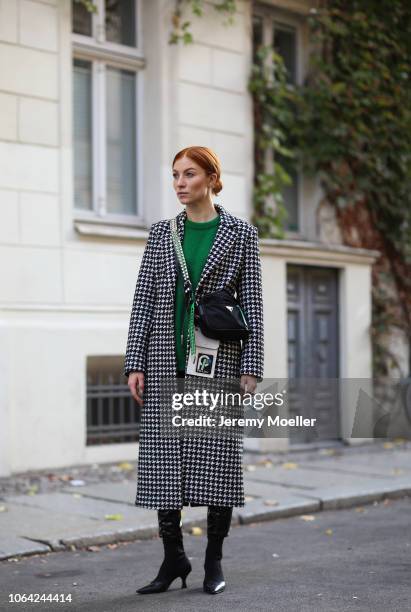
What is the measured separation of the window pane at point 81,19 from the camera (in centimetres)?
1022

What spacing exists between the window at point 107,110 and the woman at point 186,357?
18.3 feet

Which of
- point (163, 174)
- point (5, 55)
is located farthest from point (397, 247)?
point (5, 55)

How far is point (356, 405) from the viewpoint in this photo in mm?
6840

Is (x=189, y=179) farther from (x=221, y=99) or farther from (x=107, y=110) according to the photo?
(x=221, y=99)

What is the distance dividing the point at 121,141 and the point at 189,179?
616 centimetres

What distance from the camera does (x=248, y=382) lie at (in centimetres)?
478

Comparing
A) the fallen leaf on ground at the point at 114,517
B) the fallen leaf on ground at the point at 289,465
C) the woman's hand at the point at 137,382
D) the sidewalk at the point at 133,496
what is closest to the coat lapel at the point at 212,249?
the woman's hand at the point at 137,382

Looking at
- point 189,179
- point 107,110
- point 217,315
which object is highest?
point 107,110

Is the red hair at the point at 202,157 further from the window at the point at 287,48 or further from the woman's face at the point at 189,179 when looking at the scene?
the window at the point at 287,48

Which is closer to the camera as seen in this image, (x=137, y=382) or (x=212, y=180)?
(x=137, y=382)

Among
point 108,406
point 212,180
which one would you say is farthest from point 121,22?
point 212,180

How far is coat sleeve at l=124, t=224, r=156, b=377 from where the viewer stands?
189 inches

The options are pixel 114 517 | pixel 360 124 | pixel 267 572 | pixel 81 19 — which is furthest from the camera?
pixel 360 124

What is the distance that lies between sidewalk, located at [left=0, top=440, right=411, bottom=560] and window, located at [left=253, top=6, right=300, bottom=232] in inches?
126
